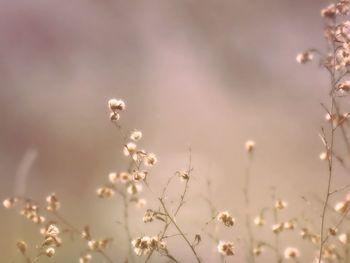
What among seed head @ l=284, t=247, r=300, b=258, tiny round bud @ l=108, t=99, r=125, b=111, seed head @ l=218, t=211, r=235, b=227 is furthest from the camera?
seed head @ l=284, t=247, r=300, b=258

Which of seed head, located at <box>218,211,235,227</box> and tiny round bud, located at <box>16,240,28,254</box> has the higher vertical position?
seed head, located at <box>218,211,235,227</box>

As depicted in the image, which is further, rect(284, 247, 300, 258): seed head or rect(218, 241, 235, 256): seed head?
rect(284, 247, 300, 258): seed head

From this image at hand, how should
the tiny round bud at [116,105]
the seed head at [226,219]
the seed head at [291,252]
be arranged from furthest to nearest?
the seed head at [291,252] < the tiny round bud at [116,105] < the seed head at [226,219]

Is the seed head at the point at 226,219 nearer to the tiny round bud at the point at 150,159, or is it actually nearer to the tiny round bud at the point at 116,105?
the tiny round bud at the point at 150,159

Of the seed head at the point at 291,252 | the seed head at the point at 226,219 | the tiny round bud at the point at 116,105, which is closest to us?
the seed head at the point at 226,219

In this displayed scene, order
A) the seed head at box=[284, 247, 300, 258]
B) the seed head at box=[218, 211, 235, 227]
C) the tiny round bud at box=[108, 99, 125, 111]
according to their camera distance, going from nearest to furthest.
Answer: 1. the seed head at box=[218, 211, 235, 227]
2. the tiny round bud at box=[108, 99, 125, 111]
3. the seed head at box=[284, 247, 300, 258]

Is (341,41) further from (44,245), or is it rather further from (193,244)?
(44,245)

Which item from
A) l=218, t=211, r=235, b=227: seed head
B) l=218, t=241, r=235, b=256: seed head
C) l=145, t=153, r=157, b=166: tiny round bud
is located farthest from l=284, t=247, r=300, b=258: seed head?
l=145, t=153, r=157, b=166: tiny round bud

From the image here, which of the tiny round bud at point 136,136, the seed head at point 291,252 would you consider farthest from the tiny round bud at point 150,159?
the seed head at point 291,252

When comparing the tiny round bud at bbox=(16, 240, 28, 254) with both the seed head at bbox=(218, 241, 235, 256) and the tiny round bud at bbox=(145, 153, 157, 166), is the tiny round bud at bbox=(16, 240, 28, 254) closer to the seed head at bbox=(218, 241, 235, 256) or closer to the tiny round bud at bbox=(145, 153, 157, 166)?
the tiny round bud at bbox=(145, 153, 157, 166)

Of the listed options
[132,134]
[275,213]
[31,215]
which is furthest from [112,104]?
[275,213]

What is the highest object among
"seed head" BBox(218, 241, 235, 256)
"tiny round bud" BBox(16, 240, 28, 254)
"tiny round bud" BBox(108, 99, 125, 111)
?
"tiny round bud" BBox(108, 99, 125, 111)

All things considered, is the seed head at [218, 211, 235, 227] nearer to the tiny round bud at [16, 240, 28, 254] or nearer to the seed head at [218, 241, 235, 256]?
the seed head at [218, 241, 235, 256]
